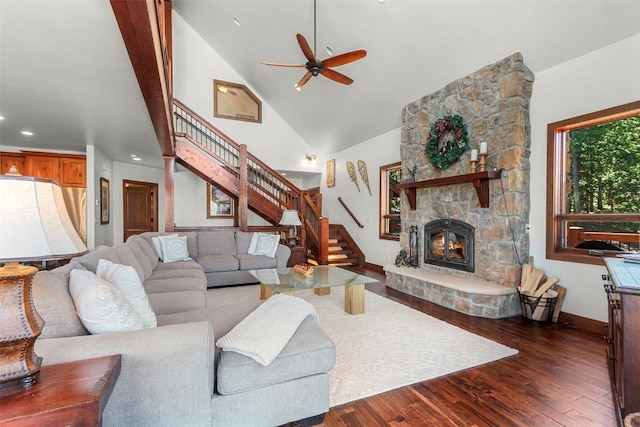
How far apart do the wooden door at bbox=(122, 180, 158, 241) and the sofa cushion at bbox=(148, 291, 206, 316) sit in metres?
6.47

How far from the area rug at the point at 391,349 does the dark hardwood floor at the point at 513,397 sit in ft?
0.32

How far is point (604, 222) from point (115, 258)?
15.4ft

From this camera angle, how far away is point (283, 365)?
1561 mm

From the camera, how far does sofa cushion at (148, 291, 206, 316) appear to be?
2.27 meters

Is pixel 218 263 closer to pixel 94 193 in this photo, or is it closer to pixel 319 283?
pixel 319 283

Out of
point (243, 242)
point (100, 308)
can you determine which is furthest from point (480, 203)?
point (100, 308)

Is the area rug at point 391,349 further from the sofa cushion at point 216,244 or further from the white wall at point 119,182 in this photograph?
the white wall at point 119,182

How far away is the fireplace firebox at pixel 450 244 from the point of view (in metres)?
4.15

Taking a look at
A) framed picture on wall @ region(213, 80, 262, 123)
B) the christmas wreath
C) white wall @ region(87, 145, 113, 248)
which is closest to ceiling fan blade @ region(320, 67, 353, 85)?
the christmas wreath

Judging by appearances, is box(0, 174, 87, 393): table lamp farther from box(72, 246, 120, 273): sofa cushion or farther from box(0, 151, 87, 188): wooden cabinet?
box(0, 151, 87, 188): wooden cabinet

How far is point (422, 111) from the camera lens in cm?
484

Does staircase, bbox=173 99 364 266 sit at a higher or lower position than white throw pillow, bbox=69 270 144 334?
higher

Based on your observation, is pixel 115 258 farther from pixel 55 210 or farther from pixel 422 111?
pixel 422 111

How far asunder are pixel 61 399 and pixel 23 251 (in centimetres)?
46
